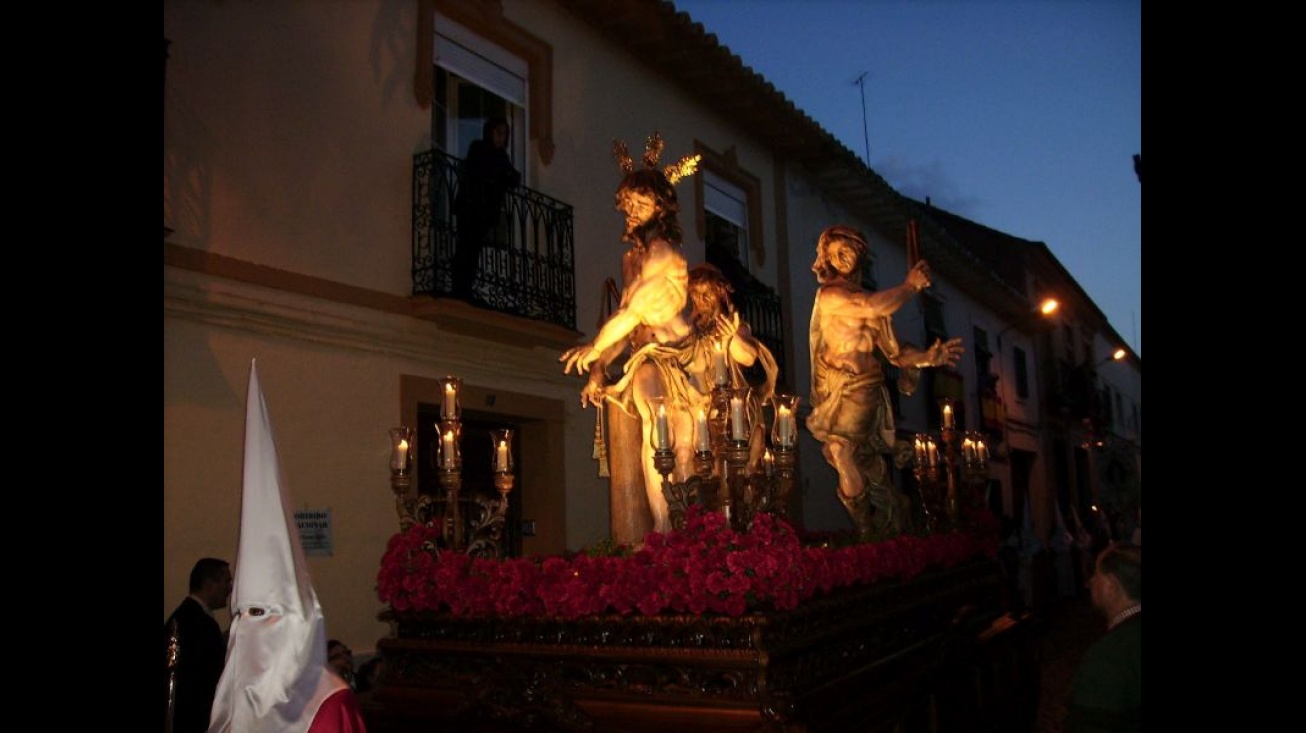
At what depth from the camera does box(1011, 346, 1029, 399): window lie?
24.1m

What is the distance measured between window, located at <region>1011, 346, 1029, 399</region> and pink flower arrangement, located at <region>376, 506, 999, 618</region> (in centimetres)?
2096

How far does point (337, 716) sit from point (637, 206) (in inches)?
113

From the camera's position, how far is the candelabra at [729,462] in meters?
3.71

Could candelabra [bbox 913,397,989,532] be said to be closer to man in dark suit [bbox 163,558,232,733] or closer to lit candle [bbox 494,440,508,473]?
lit candle [bbox 494,440,508,473]

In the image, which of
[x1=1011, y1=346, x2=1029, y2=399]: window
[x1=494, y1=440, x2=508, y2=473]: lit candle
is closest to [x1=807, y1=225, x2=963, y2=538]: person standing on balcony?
[x1=494, y1=440, x2=508, y2=473]: lit candle

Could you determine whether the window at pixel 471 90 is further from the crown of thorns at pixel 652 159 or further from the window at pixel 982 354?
the window at pixel 982 354

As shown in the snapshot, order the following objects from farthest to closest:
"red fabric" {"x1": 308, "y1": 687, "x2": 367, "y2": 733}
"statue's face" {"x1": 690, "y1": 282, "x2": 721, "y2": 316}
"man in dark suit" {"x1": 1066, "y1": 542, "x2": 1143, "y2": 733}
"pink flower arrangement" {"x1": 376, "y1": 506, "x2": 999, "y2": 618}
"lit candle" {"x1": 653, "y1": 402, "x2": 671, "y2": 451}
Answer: "statue's face" {"x1": 690, "y1": 282, "x2": 721, "y2": 316} < "lit candle" {"x1": 653, "y1": 402, "x2": 671, "y2": 451} < "pink flower arrangement" {"x1": 376, "y1": 506, "x2": 999, "y2": 618} < "man in dark suit" {"x1": 1066, "y1": 542, "x2": 1143, "y2": 733} < "red fabric" {"x1": 308, "y1": 687, "x2": 367, "y2": 733}

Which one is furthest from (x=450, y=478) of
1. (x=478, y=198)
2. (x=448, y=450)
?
(x=478, y=198)

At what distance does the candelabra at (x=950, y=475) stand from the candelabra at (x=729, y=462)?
1.94 meters

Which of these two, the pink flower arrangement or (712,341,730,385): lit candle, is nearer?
the pink flower arrangement

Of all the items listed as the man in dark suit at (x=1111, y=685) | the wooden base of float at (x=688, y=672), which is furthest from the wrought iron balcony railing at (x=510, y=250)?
the man in dark suit at (x=1111, y=685)

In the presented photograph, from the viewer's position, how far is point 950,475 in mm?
6398

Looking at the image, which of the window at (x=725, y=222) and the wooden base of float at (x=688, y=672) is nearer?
the wooden base of float at (x=688, y=672)

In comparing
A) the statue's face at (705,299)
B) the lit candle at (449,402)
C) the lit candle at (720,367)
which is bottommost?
the lit candle at (449,402)
